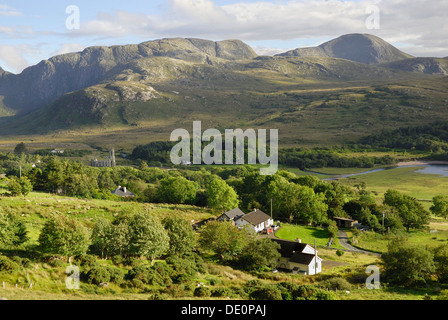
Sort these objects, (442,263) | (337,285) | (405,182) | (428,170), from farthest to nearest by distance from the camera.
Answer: (428,170) < (405,182) < (442,263) < (337,285)

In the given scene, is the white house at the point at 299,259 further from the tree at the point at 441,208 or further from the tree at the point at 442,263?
the tree at the point at 441,208

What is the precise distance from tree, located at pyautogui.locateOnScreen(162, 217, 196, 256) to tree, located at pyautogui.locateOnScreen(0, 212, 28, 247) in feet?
40.6

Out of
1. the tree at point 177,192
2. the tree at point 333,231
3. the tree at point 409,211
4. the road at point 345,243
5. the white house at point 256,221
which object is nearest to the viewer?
the road at point 345,243

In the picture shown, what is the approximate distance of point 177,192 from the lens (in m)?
68.8

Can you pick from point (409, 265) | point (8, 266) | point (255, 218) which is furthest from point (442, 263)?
point (8, 266)

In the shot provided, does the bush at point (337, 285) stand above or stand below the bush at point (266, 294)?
below

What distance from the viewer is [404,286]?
33.5 metres

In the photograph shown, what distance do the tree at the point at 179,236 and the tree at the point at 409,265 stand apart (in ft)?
59.9

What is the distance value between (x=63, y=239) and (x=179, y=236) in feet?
37.7

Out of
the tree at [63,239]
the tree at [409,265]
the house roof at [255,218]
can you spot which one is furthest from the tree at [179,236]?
the tree at [409,265]

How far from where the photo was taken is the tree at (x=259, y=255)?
37125mm

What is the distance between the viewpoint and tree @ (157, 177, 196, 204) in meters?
68.9

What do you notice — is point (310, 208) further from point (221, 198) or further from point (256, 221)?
point (221, 198)

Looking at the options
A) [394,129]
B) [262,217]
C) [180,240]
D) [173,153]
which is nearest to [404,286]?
[180,240]
